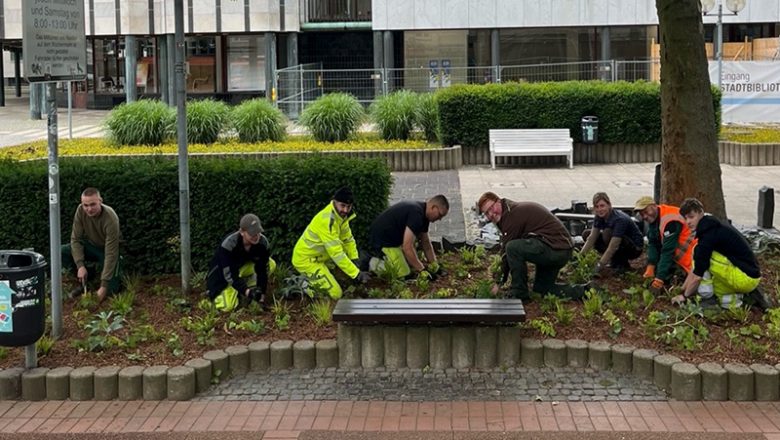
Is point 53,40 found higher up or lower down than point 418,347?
higher up

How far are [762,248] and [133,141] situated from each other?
46.6ft

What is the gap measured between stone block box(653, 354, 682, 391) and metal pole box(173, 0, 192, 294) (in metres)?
4.15

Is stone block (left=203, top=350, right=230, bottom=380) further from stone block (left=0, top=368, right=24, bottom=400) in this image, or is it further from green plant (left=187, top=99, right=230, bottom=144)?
green plant (left=187, top=99, right=230, bottom=144)

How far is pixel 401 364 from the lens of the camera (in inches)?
286

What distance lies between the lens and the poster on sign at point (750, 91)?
24.2 metres

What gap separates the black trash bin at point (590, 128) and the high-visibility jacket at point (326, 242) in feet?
38.1

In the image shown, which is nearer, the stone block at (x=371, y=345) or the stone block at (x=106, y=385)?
the stone block at (x=106, y=385)

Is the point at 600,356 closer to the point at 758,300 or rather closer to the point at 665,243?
the point at 758,300

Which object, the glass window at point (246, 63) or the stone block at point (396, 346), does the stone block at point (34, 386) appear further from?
the glass window at point (246, 63)

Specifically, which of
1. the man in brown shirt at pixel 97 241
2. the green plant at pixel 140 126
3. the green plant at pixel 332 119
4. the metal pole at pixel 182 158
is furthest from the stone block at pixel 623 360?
the green plant at pixel 140 126

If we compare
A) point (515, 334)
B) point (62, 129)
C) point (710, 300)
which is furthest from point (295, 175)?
point (62, 129)

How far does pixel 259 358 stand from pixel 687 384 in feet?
9.98

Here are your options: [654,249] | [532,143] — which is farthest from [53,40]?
[532,143]

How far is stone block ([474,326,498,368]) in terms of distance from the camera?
719 cm
